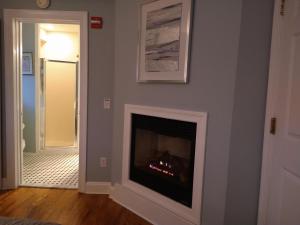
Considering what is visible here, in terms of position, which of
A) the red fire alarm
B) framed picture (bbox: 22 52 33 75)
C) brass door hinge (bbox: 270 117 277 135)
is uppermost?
the red fire alarm

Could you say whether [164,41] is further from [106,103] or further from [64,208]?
[64,208]

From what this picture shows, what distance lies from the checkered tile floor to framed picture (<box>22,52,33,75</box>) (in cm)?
150

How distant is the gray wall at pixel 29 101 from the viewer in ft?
13.8

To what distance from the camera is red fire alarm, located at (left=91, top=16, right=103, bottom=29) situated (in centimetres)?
269

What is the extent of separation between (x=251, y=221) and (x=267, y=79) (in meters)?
1.06

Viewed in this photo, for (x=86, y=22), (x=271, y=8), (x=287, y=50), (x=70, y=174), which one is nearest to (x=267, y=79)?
(x=287, y=50)

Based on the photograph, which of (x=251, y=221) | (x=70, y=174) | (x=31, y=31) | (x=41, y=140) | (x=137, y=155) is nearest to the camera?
(x=251, y=221)

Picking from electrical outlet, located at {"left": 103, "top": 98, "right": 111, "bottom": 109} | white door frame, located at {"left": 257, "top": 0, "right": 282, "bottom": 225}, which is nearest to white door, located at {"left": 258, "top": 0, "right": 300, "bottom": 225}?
white door frame, located at {"left": 257, "top": 0, "right": 282, "bottom": 225}

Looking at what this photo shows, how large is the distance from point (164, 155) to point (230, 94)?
0.96 meters

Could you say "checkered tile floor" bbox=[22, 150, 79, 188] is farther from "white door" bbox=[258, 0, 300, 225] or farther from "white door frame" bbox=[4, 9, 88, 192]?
"white door" bbox=[258, 0, 300, 225]

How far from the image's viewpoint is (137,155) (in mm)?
2520

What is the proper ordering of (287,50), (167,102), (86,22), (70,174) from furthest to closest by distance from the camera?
1. (70,174)
2. (86,22)
3. (167,102)
4. (287,50)

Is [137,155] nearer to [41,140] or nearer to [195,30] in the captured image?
[195,30]

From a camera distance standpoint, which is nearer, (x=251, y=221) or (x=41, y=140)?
(x=251, y=221)
